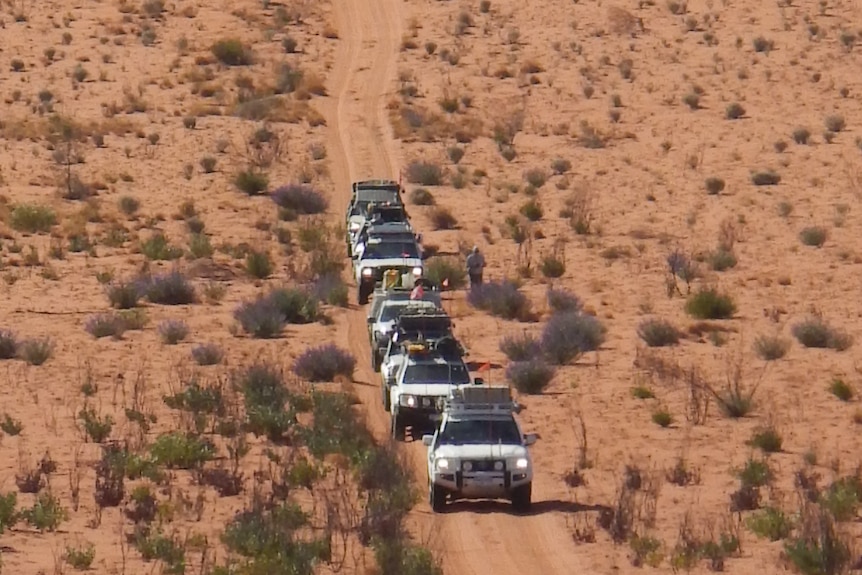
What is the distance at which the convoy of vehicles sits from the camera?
21781mm

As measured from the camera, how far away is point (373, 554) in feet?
64.9

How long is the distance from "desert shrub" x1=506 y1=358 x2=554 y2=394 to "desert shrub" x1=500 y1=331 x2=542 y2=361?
6.51ft

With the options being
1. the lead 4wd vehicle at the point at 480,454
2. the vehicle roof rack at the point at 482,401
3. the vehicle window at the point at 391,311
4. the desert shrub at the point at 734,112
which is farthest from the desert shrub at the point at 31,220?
the lead 4wd vehicle at the point at 480,454

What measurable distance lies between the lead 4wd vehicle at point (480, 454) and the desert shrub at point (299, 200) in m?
26.7

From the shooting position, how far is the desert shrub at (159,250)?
142 feet

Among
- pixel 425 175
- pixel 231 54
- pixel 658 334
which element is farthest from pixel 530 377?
pixel 231 54

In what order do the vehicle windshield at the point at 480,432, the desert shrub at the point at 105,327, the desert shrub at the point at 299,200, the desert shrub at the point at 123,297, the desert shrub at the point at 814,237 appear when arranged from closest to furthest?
1. the vehicle windshield at the point at 480,432
2. the desert shrub at the point at 105,327
3. the desert shrub at the point at 123,297
4. the desert shrub at the point at 814,237
5. the desert shrub at the point at 299,200

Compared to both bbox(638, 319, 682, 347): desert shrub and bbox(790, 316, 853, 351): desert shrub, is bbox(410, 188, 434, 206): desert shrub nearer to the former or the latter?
bbox(638, 319, 682, 347): desert shrub

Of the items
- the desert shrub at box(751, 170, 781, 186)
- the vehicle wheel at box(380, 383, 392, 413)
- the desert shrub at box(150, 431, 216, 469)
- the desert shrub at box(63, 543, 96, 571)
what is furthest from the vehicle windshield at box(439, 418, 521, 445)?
the desert shrub at box(751, 170, 781, 186)

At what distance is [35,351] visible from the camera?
31625mm

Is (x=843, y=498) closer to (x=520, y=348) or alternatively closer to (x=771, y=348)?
(x=771, y=348)

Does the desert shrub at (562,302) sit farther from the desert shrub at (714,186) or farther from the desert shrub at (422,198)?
the desert shrub at (714,186)

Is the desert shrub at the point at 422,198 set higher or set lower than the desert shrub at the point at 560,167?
lower

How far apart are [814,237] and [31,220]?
19.8 metres
